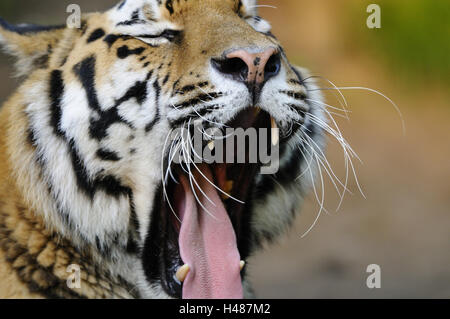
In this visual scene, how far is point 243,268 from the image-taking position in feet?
10.4

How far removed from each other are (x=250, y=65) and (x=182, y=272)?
0.97 m

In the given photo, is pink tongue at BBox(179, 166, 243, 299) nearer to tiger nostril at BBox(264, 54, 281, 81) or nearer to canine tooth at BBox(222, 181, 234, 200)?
canine tooth at BBox(222, 181, 234, 200)

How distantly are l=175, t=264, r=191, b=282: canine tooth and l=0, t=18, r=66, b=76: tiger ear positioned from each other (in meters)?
1.16

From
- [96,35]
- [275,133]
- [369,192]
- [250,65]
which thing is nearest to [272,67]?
[250,65]

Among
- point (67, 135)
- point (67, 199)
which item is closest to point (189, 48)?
point (67, 135)

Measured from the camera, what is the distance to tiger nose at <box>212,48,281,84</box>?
269 centimetres

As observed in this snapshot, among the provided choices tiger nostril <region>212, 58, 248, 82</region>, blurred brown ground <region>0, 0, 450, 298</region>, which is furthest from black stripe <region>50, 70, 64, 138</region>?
blurred brown ground <region>0, 0, 450, 298</region>

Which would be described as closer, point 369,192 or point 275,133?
point 275,133

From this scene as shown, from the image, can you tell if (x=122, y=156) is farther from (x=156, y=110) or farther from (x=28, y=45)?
(x=28, y=45)

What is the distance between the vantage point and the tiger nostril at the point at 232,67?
108 inches

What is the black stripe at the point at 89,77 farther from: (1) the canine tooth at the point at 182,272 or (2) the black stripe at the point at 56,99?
(1) the canine tooth at the point at 182,272

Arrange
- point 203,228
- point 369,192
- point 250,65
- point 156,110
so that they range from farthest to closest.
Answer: point 369,192 < point 203,228 < point 156,110 < point 250,65

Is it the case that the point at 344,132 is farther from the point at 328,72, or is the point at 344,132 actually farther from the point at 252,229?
the point at 252,229

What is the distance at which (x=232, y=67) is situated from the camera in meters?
2.78
